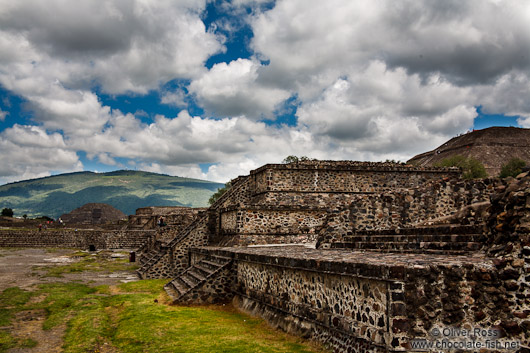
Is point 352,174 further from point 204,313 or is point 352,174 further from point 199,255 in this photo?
point 204,313

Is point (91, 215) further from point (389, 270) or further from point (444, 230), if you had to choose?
point (389, 270)

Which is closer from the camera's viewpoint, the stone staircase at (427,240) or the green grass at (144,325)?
the stone staircase at (427,240)

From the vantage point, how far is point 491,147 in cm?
6319

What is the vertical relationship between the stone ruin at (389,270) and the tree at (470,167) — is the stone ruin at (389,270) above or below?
below

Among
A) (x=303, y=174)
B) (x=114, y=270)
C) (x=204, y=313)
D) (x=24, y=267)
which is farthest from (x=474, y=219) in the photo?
(x=24, y=267)

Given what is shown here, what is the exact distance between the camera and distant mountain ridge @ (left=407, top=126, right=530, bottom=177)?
2368 inches

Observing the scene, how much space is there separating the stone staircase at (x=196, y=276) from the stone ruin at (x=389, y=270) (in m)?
0.06

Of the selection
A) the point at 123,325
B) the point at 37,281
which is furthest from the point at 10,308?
the point at 37,281

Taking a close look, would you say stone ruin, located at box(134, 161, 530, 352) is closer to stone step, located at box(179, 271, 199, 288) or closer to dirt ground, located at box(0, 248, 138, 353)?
stone step, located at box(179, 271, 199, 288)

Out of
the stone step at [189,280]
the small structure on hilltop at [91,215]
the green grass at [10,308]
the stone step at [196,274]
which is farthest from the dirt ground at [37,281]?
the small structure on hilltop at [91,215]

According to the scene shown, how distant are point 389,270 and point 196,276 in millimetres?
9122

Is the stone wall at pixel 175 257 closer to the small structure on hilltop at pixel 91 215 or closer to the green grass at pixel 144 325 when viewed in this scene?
the green grass at pixel 144 325

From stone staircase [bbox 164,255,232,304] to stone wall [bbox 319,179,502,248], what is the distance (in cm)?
341

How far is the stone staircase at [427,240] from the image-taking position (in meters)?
7.75
